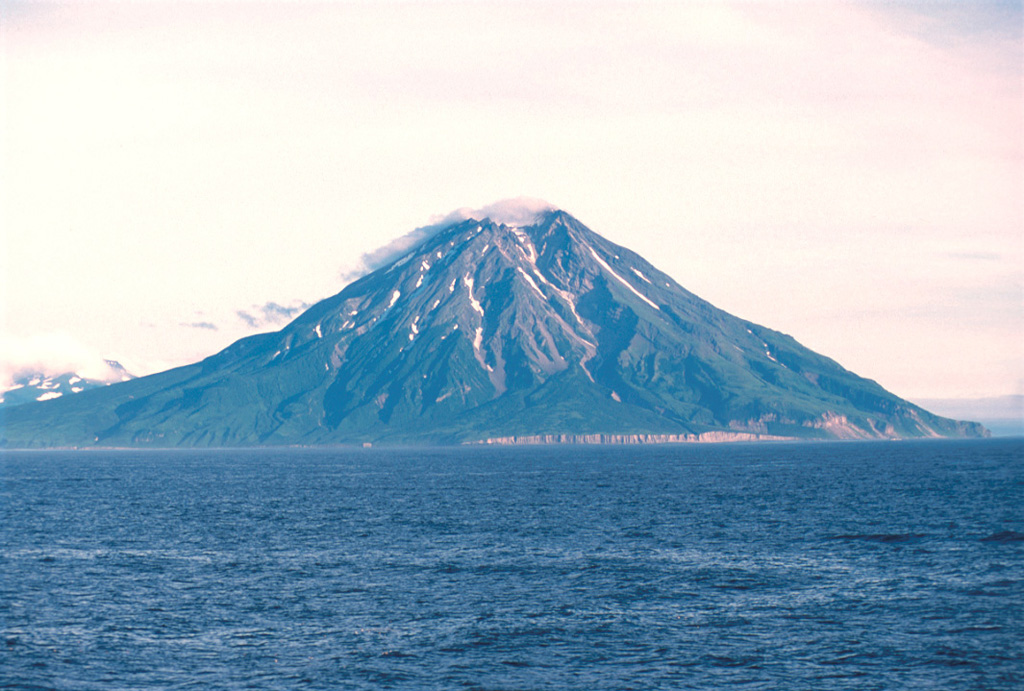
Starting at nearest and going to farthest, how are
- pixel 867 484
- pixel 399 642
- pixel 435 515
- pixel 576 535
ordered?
pixel 399 642
pixel 576 535
pixel 435 515
pixel 867 484

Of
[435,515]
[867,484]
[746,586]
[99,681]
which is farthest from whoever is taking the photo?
[867,484]

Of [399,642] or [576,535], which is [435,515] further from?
[399,642]

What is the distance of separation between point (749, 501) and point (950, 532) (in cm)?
4273

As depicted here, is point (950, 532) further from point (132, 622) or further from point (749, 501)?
point (132, 622)

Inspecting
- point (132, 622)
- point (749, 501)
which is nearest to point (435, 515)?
point (749, 501)

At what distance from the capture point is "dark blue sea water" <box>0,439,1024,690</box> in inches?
2058

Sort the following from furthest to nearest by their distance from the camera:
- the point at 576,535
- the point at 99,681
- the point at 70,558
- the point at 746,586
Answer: the point at 576,535 < the point at 70,558 < the point at 746,586 < the point at 99,681

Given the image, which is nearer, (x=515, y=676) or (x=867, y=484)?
(x=515, y=676)

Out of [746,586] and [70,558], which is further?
[70,558]

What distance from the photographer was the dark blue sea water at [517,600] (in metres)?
52.3

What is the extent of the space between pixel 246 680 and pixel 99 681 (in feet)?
22.7

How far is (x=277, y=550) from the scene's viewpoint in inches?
3711

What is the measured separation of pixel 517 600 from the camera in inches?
2751

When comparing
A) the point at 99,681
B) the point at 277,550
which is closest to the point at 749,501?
the point at 277,550
